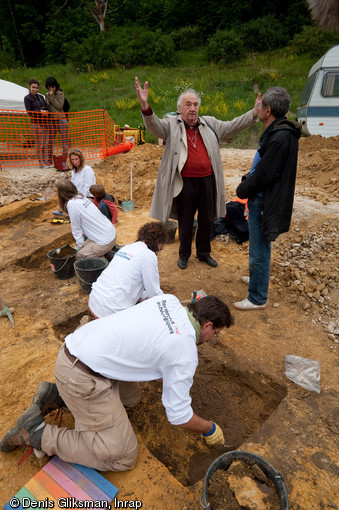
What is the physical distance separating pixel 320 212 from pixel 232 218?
59.7 inches

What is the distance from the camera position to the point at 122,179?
7707 millimetres

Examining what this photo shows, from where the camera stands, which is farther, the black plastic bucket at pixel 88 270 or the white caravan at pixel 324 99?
the white caravan at pixel 324 99

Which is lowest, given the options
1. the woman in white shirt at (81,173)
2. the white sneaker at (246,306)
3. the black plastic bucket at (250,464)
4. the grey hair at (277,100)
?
the white sneaker at (246,306)

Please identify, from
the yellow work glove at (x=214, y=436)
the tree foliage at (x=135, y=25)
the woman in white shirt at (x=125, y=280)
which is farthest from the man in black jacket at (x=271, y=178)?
the tree foliage at (x=135, y=25)

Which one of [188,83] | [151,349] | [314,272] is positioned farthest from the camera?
[188,83]

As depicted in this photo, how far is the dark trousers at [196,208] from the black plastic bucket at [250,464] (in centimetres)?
261

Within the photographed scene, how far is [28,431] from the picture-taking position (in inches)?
81.3

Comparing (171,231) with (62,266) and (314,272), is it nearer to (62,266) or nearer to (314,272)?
(62,266)

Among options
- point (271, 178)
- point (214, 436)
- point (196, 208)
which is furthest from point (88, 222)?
point (214, 436)

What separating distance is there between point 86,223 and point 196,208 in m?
1.36

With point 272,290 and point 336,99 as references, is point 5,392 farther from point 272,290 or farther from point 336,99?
point 336,99

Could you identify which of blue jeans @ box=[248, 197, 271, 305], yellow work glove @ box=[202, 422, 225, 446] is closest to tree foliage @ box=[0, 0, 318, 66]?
blue jeans @ box=[248, 197, 271, 305]

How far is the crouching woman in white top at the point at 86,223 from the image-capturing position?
3846 millimetres

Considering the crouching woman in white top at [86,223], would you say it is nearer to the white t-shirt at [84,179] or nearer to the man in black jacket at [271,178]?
the white t-shirt at [84,179]
